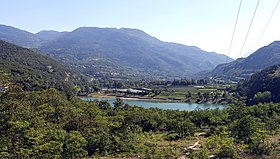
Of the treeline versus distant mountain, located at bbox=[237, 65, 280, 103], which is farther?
distant mountain, located at bbox=[237, 65, 280, 103]

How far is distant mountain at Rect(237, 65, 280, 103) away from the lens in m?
71.4

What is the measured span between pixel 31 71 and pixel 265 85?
7156 cm

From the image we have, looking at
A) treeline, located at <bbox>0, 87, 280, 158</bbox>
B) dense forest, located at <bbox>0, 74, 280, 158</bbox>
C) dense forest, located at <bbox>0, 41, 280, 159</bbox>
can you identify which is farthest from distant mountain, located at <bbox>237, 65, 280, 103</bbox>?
treeline, located at <bbox>0, 87, 280, 158</bbox>

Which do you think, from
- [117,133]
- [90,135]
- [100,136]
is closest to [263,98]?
[117,133]

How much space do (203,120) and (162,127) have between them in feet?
19.1

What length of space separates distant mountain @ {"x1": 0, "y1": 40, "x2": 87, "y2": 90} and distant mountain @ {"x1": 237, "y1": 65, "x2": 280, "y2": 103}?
56091 millimetres

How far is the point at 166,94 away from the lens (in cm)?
10181

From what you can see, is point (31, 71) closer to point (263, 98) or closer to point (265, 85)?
point (263, 98)

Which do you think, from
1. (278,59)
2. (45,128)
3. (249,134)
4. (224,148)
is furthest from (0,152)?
(278,59)

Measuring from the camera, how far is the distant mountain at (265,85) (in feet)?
234

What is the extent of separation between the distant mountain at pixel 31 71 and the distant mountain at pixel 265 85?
56.1m

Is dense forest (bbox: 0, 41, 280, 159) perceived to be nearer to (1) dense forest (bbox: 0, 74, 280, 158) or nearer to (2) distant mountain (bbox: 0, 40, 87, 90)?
(1) dense forest (bbox: 0, 74, 280, 158)

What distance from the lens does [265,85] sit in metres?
77.9

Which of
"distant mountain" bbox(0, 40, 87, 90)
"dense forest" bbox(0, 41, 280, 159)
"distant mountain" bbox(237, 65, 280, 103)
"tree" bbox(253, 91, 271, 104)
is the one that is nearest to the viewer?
"dense forest" bbox(0, 41, 280, 159)
